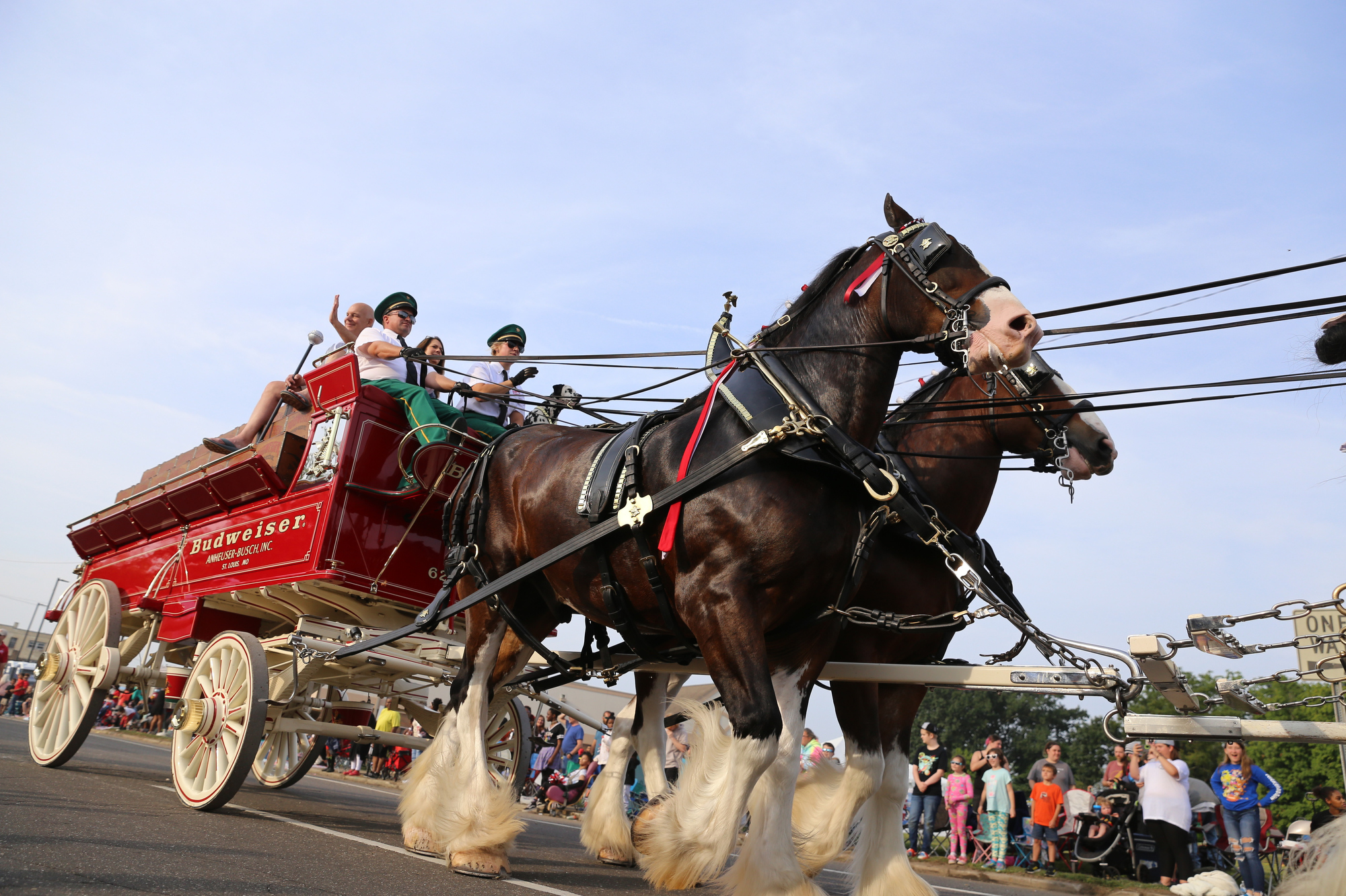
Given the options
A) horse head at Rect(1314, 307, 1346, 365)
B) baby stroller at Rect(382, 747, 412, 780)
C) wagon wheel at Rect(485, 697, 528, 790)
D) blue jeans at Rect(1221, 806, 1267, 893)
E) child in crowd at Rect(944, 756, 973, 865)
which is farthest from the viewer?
baby stroller at Rect(382, 747, 412, 780)

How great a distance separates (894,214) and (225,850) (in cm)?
432

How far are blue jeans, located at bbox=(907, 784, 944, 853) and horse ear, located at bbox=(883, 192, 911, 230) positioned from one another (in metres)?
7.96

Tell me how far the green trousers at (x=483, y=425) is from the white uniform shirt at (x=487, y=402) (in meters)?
0.27

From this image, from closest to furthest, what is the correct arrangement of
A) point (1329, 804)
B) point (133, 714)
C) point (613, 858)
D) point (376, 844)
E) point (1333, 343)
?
point (1333, 343) < point (376, 844) < point (613, 858) < point (1329, 804) < point (133, 714)

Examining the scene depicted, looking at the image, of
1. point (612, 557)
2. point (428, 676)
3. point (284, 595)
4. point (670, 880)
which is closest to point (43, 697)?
point (284, 595)

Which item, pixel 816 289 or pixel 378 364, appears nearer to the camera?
pixel 816 289

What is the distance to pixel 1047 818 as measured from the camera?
1066cm

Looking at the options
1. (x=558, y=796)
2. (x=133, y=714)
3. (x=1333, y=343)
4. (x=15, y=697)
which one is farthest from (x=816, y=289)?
(x=15, y=697)

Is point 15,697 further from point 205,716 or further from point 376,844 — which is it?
point 376,844

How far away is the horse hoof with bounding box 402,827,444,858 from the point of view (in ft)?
18.0

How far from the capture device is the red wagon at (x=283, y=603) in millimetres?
6570

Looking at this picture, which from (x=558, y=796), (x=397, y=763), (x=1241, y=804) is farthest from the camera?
(x=397, y=763)

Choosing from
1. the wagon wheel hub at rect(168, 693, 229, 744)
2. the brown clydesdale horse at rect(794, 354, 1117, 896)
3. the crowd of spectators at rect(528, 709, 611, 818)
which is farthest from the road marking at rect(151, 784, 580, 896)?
the crowd of spectators at rect(528, 709, 611, 818)

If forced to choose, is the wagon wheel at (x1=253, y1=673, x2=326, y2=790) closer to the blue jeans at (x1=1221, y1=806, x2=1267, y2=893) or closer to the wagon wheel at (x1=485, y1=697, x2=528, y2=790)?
the wagon wheel at (x1=485, y1=697, x2=528, y2=790)
